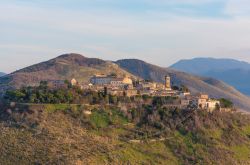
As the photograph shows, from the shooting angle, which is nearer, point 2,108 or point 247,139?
point 2,108

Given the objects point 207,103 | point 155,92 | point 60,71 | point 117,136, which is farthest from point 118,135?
point 60,71

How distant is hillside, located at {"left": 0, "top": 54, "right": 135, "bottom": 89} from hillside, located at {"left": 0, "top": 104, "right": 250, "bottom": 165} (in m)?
66.9

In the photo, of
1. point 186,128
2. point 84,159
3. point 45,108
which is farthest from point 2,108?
point 186,128

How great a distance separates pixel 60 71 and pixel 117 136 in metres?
103

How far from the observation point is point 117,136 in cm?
7850

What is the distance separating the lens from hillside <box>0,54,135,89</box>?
161 m

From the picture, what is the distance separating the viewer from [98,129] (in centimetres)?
7900

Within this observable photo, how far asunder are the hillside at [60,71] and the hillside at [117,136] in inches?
2636

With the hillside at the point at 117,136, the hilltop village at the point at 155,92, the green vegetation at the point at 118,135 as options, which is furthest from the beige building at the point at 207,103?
the hillside at the point at 117,136

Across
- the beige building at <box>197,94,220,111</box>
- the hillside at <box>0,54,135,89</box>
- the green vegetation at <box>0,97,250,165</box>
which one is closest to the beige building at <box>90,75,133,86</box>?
the green vegetation at <box>0,97,250,165</box>

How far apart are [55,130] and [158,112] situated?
18292mm

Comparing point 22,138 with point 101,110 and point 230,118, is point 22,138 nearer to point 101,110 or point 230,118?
point 101,110

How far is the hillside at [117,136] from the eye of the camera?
7000cm

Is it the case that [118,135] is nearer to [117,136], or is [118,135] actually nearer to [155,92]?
[117,136]
